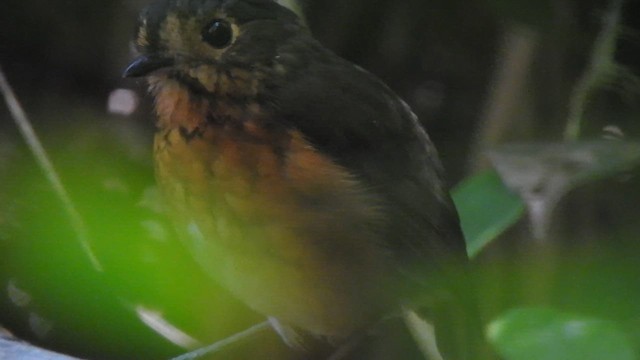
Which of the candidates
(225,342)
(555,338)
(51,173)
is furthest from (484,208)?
(51,173)

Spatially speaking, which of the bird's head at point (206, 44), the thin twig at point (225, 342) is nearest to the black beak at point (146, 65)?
the bird's head at point (206, 44)

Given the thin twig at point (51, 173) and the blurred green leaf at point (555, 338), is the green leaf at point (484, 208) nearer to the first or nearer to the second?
the blurred green leaf at point (555, 338)

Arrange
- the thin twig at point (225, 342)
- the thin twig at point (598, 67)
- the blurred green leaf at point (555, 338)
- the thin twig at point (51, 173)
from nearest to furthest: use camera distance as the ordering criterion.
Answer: the blurred green leaf at point (555, 338), the thin twig at point (51, 173), the thin twig at point (225, 342), the thin twig at point (598, 67)

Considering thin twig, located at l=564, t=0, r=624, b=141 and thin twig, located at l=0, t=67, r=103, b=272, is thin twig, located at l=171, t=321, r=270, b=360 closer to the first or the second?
thin twig, located at l=0, t=67, r=103, b=272

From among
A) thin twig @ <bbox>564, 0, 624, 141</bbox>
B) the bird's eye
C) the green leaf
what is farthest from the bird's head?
thin twig @ <bbox>564, 0, 624, 141</bbox>

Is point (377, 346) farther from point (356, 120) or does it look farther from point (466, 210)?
point (356, 120)

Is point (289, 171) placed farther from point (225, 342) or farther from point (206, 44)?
point (225, 342)
